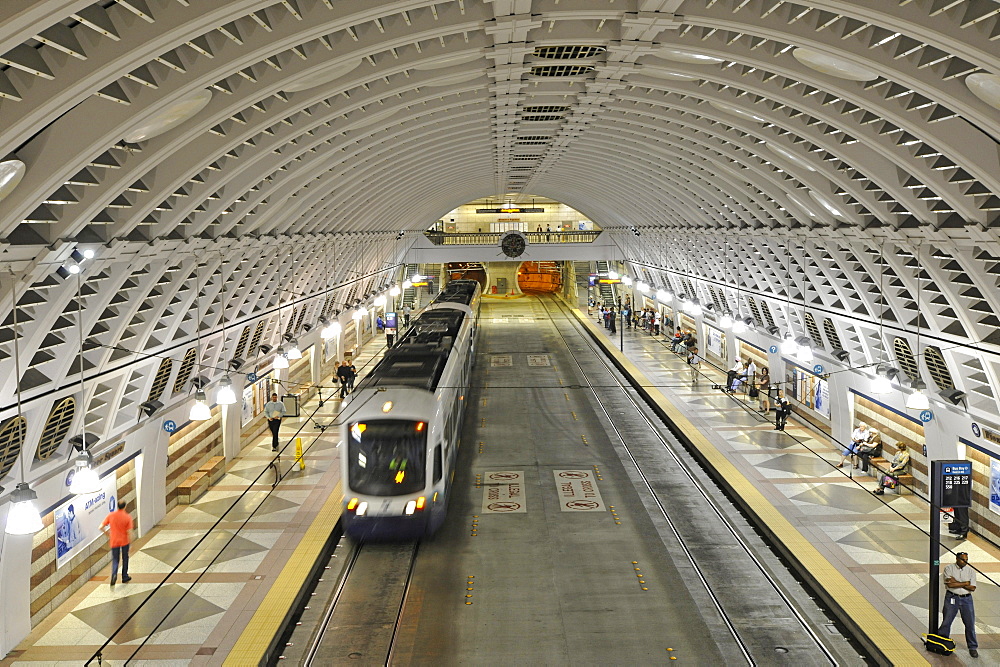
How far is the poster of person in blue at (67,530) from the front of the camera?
14016 millimetres

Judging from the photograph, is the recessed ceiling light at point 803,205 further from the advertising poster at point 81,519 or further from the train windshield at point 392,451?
the advertising poster at point 81,519

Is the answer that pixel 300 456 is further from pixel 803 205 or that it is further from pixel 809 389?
pixel 809 389

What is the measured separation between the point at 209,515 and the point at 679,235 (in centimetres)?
2056

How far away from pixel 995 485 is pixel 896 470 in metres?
3.42

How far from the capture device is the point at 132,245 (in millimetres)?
12094

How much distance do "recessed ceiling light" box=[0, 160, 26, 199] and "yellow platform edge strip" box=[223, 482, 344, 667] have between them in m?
6.86

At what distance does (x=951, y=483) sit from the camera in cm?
1249

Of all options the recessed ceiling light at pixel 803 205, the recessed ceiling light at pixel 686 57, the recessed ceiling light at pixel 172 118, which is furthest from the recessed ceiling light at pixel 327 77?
the recessed ceiling light at pixel 803 205

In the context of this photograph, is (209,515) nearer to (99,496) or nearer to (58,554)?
(99,496)

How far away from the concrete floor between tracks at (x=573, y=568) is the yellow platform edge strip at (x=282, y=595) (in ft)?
0.13

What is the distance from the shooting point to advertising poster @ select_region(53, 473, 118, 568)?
1410cm

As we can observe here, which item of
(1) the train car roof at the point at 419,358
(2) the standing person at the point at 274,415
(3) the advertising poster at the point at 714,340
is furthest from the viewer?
(3) the advertising poster at the point at 714,340

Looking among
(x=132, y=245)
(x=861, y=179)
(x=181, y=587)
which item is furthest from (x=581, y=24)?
(x=181, y=587)

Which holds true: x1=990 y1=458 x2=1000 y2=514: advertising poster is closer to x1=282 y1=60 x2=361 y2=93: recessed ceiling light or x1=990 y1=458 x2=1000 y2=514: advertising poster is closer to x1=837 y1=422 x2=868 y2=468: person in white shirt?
x1=837 y1=422 x2=868 y2=468: person in white shirt
